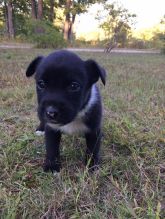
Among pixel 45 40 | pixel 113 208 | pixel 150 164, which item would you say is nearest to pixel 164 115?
pixel 150 164

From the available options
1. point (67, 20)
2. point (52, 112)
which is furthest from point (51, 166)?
point (67, 20)

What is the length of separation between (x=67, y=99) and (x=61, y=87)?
0.32 feet

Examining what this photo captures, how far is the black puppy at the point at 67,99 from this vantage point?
268cm

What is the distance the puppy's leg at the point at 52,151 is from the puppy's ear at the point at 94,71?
0.55m

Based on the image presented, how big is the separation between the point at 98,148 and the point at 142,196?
733mm

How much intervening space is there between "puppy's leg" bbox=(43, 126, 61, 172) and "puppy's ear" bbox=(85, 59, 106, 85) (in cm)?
55

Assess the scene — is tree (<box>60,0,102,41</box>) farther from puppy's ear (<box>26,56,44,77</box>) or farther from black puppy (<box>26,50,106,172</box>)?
black puppy (<box>26,50,106,172</box>)

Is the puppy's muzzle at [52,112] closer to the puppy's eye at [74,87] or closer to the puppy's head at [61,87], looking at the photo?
the puppy's head at [61,87]

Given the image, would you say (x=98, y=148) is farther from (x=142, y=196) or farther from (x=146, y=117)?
(x=146, y=117)

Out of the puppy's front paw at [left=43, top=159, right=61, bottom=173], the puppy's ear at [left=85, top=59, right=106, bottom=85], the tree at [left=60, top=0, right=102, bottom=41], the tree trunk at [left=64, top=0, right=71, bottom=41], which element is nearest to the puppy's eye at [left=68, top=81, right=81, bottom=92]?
the puppy's ear at [left=85, top=59, right=106, bottom=85]

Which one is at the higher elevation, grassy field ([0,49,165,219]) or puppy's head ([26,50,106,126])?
puppy's head ([26,50,106,126])

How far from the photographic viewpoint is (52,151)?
3.10 meters

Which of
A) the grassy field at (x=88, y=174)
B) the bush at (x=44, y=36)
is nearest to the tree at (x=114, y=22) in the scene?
the bush at (x=44, y=36)

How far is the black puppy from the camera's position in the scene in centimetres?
268
